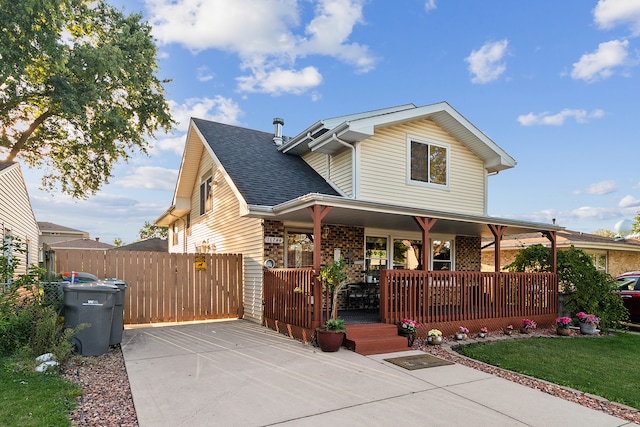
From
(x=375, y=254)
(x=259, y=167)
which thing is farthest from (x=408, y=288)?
(x=259, y=167)

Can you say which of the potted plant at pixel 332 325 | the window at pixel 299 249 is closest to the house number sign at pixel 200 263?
the window at pixel 299 249

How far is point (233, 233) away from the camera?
425 inches

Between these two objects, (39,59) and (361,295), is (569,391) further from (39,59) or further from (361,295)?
(39,59)

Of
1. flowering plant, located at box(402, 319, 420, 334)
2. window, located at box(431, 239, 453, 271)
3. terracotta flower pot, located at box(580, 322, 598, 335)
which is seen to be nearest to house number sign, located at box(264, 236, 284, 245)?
flowering plant, located at box(402, 319, 420, 334)

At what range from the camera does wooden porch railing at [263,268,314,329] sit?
6971mm

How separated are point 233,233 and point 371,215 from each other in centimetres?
424

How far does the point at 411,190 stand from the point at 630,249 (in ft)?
46.1

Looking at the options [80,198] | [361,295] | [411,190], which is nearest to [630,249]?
[411,190]

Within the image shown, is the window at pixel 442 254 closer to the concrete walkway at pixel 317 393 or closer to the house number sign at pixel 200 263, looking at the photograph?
the concrete walkway at pixel 317 393

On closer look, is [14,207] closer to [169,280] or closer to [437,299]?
[169,280]

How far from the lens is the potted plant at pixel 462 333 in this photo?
7777mm

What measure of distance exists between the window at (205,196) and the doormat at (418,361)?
27.2 feet

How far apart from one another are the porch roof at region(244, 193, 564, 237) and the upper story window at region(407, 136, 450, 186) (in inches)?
54.5

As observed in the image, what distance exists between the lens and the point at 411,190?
1064 centimetres
